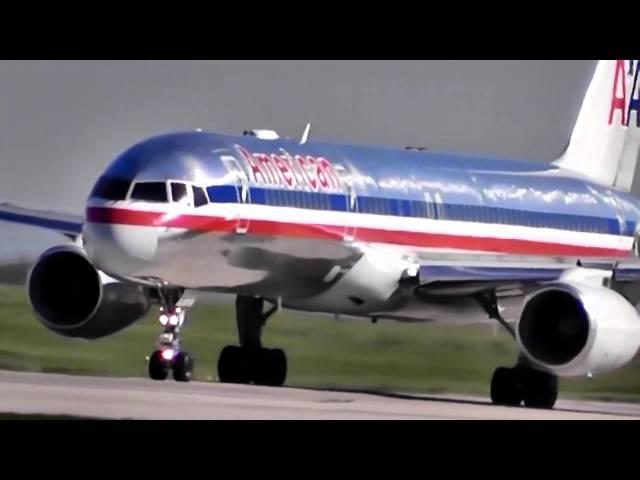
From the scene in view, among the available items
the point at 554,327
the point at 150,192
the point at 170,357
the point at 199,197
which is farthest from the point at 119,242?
the point at 554,327

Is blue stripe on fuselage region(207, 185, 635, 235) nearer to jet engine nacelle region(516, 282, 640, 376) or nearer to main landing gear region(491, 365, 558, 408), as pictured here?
main landing gear region(491, 365, 558, 408)

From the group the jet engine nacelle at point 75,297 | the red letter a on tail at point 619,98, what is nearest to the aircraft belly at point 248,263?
the jet engine nacelle at point 75,297

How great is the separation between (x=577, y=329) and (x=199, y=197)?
230 inches

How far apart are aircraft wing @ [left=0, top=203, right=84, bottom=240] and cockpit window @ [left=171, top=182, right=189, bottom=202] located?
4.65 metres

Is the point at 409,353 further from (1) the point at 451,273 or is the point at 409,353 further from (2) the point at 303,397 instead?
(2) the point at 303,397

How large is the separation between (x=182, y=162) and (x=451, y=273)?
503 centimetres

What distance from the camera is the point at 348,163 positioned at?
3039cm

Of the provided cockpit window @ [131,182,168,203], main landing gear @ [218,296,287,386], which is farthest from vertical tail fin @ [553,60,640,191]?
cockpit window @ [131,182,168,203]

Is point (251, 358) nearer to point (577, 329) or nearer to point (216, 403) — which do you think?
point (577, 329)

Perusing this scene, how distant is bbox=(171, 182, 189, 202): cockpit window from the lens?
26.7 meters

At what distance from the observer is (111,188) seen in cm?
2656

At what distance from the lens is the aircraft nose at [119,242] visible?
85.6 ft

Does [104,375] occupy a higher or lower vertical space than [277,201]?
lower

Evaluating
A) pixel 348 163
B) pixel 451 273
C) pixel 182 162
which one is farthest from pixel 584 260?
pixel 182 162
